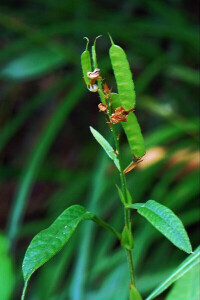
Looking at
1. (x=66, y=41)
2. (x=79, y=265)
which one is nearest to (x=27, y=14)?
(x=66, y=41)

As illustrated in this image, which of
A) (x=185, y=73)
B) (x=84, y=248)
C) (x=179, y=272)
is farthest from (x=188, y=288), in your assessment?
(x=185, y=73)

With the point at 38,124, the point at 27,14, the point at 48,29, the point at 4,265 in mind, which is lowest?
the point at 4,265


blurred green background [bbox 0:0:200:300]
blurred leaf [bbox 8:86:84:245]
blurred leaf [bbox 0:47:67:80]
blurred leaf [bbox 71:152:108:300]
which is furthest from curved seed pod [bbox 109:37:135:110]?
blurred leaf [bbox 0:47:67:80]

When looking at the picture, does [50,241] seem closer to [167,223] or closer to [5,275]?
[167,223]

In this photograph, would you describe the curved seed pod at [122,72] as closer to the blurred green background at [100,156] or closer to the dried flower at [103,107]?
the dried flower at [103,107]

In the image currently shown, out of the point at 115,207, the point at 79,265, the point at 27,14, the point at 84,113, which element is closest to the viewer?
the point at 79,265

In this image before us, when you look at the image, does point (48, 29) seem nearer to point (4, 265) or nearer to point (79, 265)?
A: point (79, 265)
